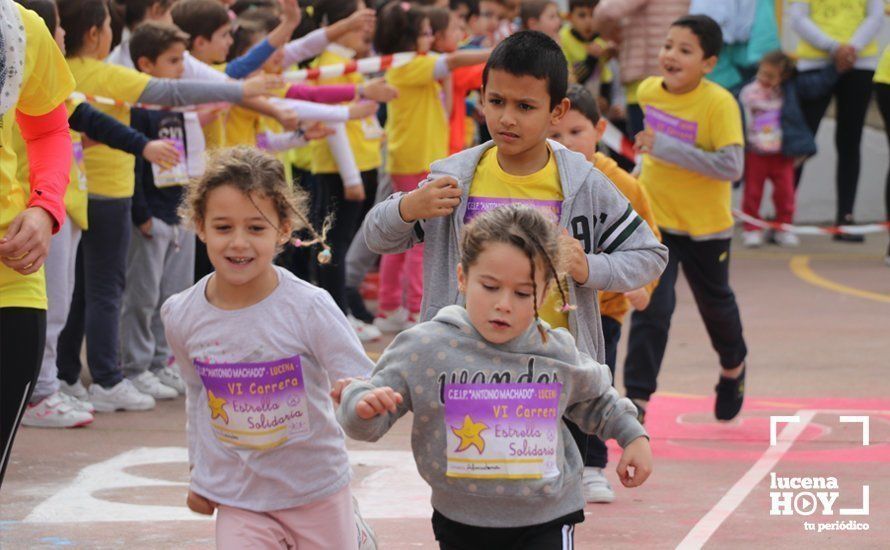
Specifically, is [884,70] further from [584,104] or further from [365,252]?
[584,104]

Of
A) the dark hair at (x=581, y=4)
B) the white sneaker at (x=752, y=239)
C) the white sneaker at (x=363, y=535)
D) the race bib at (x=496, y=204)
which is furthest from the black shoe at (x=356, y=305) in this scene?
the race bib at (x=496, y=204)

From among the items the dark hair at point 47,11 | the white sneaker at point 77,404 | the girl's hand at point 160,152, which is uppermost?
the dark hair at point 47,11

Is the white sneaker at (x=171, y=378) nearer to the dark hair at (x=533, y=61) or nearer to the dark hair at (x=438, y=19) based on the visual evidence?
the dark hair at (x=438, y=19)

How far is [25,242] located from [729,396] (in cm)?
437

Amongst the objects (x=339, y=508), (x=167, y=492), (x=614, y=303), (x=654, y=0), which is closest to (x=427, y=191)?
(x=339, y=508)

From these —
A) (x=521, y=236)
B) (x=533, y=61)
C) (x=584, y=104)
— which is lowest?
(x=584, y=104)

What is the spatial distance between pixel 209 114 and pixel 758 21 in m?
7.00

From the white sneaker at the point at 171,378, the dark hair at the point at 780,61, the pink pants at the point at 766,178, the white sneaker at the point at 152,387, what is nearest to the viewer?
the white sneaker at the point at 152,387

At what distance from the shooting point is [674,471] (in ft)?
23.2

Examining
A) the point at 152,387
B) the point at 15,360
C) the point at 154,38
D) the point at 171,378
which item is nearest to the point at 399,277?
the point at 171,378

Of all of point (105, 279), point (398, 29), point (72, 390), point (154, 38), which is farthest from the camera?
point (398, 29)

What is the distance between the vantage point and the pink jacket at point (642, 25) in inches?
499

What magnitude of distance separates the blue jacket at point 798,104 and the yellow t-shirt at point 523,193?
9859 millimetres

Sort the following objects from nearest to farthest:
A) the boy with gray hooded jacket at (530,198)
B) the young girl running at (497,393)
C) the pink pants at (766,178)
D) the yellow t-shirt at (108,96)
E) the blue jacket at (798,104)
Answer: the young girl running at (497,393) → the boy with gray hooded jacket at (530,198) → the yellow t-shirt at (108,96) → the blue jacket at (798,104) → the pink pants at (766,178)
